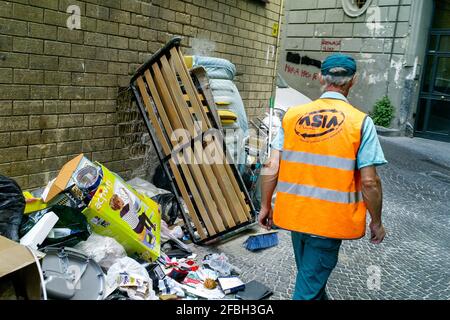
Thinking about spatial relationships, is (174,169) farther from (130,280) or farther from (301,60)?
(301,60)

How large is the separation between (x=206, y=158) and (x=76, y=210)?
127 centimetres

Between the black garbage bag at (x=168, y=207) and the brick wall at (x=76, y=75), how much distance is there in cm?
80

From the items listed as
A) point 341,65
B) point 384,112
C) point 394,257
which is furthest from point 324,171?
point 384,112

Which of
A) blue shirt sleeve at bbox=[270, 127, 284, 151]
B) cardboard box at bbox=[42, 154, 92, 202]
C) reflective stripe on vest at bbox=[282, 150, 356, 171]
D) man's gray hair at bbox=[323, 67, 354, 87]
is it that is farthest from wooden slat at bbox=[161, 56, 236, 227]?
man's gray hair at bbox=[323, 67, 354, 87]

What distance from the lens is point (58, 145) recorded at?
3922 mm

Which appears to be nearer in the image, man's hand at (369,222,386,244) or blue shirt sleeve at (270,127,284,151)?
man's hand at (369,222,386,244)

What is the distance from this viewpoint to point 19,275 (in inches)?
85.7

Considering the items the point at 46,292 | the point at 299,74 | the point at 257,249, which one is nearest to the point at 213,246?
the point at 257,249

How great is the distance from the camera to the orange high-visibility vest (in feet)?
7.36

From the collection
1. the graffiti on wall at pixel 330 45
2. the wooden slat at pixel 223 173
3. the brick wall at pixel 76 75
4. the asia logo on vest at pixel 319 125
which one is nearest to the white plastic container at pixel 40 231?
the brick wall at pixel 76 75

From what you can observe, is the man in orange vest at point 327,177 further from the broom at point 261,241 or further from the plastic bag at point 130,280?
the broom at point 261,241

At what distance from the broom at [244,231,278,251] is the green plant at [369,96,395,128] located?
745 cm

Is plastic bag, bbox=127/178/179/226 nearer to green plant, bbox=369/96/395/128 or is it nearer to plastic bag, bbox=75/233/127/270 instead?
plastic bag, bbox=75/233/127/270

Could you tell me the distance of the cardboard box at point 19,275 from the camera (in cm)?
210
